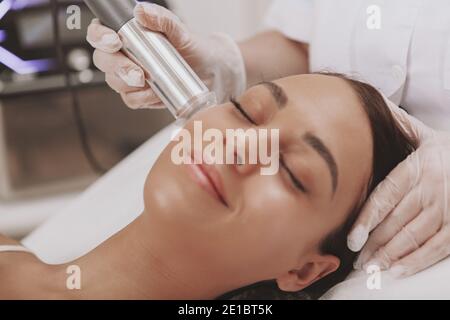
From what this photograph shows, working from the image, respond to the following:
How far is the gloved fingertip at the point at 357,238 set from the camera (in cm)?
68

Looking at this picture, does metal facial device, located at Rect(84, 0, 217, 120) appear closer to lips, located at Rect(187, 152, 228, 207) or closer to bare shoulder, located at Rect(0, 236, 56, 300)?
lips, located at Rect(187, 152, 228, 207)

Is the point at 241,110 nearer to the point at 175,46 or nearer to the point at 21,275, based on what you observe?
the point at 175,46

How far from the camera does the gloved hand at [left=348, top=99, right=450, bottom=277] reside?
68 cm

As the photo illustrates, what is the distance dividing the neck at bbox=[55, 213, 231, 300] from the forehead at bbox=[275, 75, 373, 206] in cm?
17

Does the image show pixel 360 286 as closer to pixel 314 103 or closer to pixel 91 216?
pixel 314 103

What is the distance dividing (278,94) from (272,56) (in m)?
0.32

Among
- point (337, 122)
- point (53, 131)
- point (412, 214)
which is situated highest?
point (337, 122)

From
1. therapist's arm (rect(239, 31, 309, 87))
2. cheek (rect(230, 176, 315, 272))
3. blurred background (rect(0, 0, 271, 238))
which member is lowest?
blurred background (rect(0, 0, 271, 238))

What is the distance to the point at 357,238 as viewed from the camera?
0.68 meters

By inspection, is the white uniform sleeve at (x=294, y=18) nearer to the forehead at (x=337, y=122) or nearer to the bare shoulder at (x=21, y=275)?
the forehead at (x=337, y=122)
